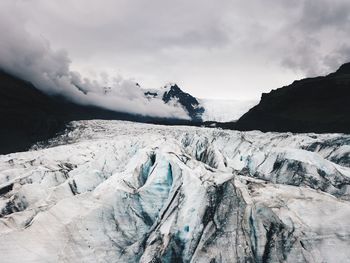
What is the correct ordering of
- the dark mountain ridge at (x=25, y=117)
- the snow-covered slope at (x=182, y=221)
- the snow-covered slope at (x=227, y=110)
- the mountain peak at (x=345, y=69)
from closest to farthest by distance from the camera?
the snow-covered slope at (x=182, y=221)
the mountain peak at (x=345, y=69)
the dark mountain ridge at (x=25, y=117)
the snow-covered slope at (x=227, y=110)

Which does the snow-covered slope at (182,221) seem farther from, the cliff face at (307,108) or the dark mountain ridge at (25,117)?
the dark mountain ridge at (25,117)

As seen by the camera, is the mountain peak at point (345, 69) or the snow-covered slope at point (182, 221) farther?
the mountain peak at point (345, 69)

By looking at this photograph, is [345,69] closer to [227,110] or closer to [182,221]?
[227,110]

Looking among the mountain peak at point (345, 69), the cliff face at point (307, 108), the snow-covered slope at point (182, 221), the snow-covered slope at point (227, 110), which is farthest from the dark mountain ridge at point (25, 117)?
the snow-covered slope at point (182, 221)

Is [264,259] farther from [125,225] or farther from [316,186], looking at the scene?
[316,186]

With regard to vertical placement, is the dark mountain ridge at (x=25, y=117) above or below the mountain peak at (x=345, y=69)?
below
